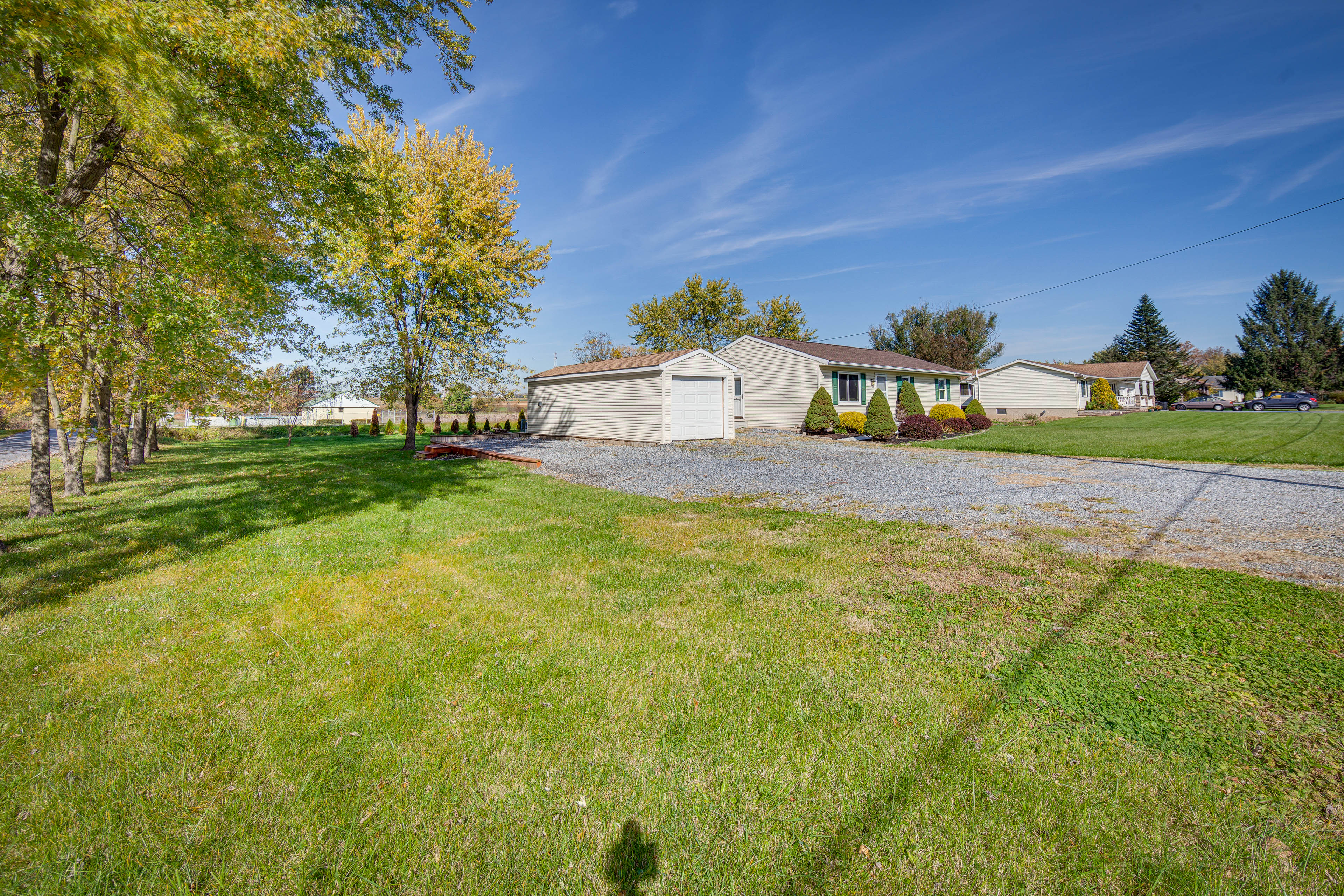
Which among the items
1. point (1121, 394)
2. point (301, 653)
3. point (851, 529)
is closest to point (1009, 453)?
point (851, 529)

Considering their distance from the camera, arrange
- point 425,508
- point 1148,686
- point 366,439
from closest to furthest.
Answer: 1. point 1148,686
2. point 425,508
3. point 366,439

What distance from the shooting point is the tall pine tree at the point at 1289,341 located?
4353 cm

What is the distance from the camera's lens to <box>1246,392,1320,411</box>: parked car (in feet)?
116

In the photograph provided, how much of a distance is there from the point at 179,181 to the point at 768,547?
10.7 m

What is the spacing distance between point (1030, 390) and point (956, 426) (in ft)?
68.1

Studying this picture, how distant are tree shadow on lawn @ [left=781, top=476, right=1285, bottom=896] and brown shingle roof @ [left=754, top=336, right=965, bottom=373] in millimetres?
19743

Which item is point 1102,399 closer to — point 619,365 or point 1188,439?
point 1188,439

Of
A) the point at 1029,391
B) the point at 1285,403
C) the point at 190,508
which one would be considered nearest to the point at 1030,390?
the point at 1029,391

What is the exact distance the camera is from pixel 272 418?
36.4m

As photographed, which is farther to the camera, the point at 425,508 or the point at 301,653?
the point at 425,508

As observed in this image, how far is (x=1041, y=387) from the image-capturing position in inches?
1432

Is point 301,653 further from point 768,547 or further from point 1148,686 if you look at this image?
point 1148,686

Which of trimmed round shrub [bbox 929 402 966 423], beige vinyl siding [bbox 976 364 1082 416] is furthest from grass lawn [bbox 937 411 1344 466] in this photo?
beige vinyl siding [bbox 976 364 1082 416]

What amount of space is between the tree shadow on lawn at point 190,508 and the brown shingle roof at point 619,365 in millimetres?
7241
